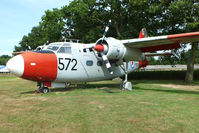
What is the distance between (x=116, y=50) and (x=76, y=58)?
112 inches

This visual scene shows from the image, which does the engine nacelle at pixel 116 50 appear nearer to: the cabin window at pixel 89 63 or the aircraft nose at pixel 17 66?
the cabin window at pixel 89 63

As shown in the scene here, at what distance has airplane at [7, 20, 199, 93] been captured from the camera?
10.7 meters

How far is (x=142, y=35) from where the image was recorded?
693 inches

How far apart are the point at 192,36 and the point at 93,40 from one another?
53.6 feet

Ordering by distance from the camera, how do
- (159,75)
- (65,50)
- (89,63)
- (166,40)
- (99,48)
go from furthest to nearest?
1. (159,75)
2. (89,63)
3. (65,50)
4. (99,48)
5. (166,40)

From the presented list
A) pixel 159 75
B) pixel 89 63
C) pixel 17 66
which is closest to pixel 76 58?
pixel 89 63

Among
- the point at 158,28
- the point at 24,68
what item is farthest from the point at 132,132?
the point at 158,28

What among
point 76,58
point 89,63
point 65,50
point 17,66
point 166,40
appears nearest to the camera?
point 17,66

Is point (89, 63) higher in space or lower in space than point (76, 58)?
lower

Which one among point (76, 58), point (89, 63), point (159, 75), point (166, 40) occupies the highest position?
point (166, 40)

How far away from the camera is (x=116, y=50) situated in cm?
1259

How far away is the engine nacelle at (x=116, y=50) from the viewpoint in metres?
12.5

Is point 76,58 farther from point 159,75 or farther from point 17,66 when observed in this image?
point 159,75

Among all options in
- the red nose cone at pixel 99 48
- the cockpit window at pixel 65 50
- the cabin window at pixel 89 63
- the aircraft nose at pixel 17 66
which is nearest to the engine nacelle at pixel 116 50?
the red nose cone at pixel 99 48
